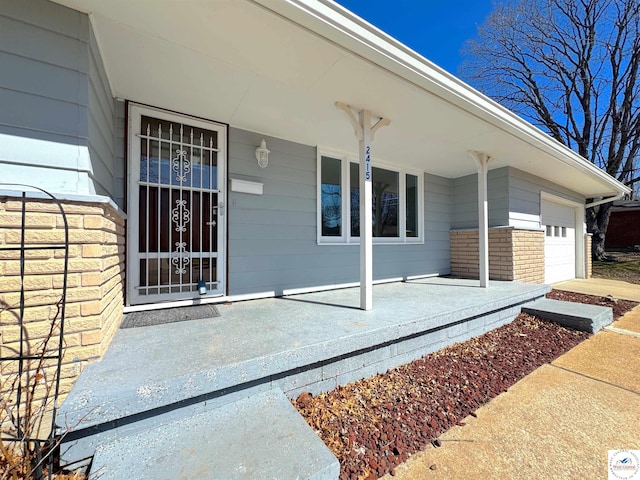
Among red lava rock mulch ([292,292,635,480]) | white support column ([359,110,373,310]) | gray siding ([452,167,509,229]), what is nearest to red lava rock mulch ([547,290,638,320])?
gray siding ([452,167,509,229])

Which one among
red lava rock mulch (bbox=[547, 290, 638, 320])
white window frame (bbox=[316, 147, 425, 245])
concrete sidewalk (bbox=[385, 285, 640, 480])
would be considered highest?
white window frame (bbox=[316, 147, 425, 245])

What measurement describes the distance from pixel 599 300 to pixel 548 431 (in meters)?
Result: 4.80

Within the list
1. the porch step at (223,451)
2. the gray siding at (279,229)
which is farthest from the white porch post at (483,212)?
the porch step at (223,451)

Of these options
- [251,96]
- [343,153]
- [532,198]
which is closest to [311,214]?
[343,153]

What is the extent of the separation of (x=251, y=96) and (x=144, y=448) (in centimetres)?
290

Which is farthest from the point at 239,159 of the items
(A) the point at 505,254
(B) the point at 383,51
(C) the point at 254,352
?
(A) the point at 505,254

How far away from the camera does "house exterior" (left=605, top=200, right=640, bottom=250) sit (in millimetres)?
15484

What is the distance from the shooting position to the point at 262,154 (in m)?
3.69

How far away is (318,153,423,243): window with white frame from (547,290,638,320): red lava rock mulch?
9.02 ft

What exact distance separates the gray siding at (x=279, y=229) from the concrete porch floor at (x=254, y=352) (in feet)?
1.27

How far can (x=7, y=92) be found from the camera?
1.64 meters

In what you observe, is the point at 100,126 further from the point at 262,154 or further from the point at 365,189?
the point at 365,189

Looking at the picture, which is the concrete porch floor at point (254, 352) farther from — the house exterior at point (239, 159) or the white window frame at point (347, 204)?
the white window frame at point (347, 204)

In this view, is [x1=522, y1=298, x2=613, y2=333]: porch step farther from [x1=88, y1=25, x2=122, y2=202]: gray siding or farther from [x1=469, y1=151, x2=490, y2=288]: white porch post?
[x1=88, y1=25, x2=122, y2=202]: gray siding
